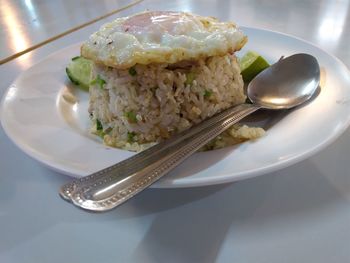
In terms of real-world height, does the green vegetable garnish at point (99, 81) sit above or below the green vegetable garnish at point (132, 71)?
below

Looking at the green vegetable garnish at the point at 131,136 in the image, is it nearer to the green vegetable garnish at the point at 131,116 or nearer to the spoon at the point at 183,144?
the green vegetable garnish at the point at 131,116

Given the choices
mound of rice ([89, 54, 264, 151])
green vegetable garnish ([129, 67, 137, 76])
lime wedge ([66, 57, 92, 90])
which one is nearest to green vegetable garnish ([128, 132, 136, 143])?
mound of rice ([89, 54, 264, 151])

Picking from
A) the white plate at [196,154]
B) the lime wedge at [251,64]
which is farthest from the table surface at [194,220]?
the lime wedge at [251,64]

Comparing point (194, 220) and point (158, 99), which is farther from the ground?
point (158, 99)

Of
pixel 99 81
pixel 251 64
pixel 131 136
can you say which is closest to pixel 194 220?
pixel 131 136

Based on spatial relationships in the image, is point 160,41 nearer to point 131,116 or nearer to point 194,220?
point 131,116

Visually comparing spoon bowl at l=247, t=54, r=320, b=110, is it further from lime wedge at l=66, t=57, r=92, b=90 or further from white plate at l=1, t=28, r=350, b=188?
lime wedge at l=66, t=57, r=92, b=90
